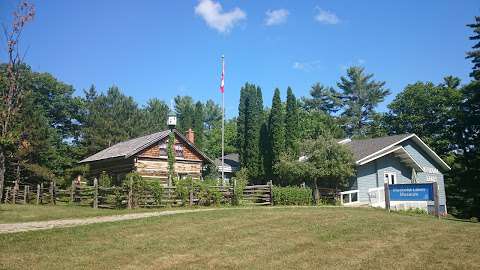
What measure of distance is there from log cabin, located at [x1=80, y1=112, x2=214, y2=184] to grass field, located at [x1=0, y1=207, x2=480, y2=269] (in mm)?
16459

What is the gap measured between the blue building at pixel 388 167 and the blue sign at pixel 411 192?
557 centimetres

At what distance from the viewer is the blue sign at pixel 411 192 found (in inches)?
730

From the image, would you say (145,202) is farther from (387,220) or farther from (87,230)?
(387,220)

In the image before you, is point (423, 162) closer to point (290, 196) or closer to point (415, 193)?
point (290, 196)

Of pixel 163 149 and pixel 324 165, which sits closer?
pixel 324 165

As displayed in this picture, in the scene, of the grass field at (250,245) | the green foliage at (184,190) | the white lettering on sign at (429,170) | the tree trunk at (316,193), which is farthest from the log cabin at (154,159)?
the white lettering on sign at (429,170)

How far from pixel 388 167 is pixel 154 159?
1747cm

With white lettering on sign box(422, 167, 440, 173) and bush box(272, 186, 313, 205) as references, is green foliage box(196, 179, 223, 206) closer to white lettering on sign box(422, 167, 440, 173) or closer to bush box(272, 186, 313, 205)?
bush box(272, 186, 313, 205)

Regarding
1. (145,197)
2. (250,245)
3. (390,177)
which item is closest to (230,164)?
(390,177)

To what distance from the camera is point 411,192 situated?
1916cm

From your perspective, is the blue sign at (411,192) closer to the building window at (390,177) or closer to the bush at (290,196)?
the bush at (290,196)

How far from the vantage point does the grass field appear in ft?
29.6

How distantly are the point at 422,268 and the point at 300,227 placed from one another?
16.6 feet

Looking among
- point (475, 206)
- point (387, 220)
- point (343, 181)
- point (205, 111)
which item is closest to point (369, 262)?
point (387, 220)
